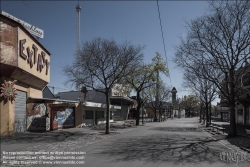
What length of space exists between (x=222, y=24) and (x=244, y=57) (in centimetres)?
275

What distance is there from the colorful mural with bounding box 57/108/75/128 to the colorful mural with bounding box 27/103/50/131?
283cm

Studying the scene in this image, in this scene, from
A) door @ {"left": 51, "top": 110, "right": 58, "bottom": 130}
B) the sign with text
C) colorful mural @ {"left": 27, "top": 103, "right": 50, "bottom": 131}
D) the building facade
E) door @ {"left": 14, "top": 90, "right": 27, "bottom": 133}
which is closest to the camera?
the building facade

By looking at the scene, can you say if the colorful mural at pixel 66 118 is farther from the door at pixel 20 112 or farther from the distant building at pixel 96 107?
the door at pixel 20 112

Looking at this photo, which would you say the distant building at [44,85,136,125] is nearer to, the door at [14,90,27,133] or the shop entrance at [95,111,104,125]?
the shop entrance at [95,111,104,125]

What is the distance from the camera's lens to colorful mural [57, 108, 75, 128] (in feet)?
83.9

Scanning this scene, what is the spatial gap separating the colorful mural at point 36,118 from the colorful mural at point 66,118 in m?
2.83

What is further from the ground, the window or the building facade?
the building facade

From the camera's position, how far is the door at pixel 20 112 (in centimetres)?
1900

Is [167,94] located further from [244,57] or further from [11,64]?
[11,64]

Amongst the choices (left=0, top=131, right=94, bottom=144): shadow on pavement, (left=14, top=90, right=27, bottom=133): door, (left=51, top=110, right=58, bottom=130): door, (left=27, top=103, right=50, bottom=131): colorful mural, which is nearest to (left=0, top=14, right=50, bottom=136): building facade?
(left=14, top=90, right=27, bottom=133): door

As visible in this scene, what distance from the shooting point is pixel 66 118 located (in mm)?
26875

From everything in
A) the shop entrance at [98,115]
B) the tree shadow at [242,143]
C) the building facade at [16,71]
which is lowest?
the tree shadow at [242,143]

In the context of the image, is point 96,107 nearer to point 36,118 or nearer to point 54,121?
point 54,121

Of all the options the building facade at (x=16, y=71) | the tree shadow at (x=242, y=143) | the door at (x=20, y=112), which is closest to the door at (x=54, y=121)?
the building facade at (x=16, y=71)
